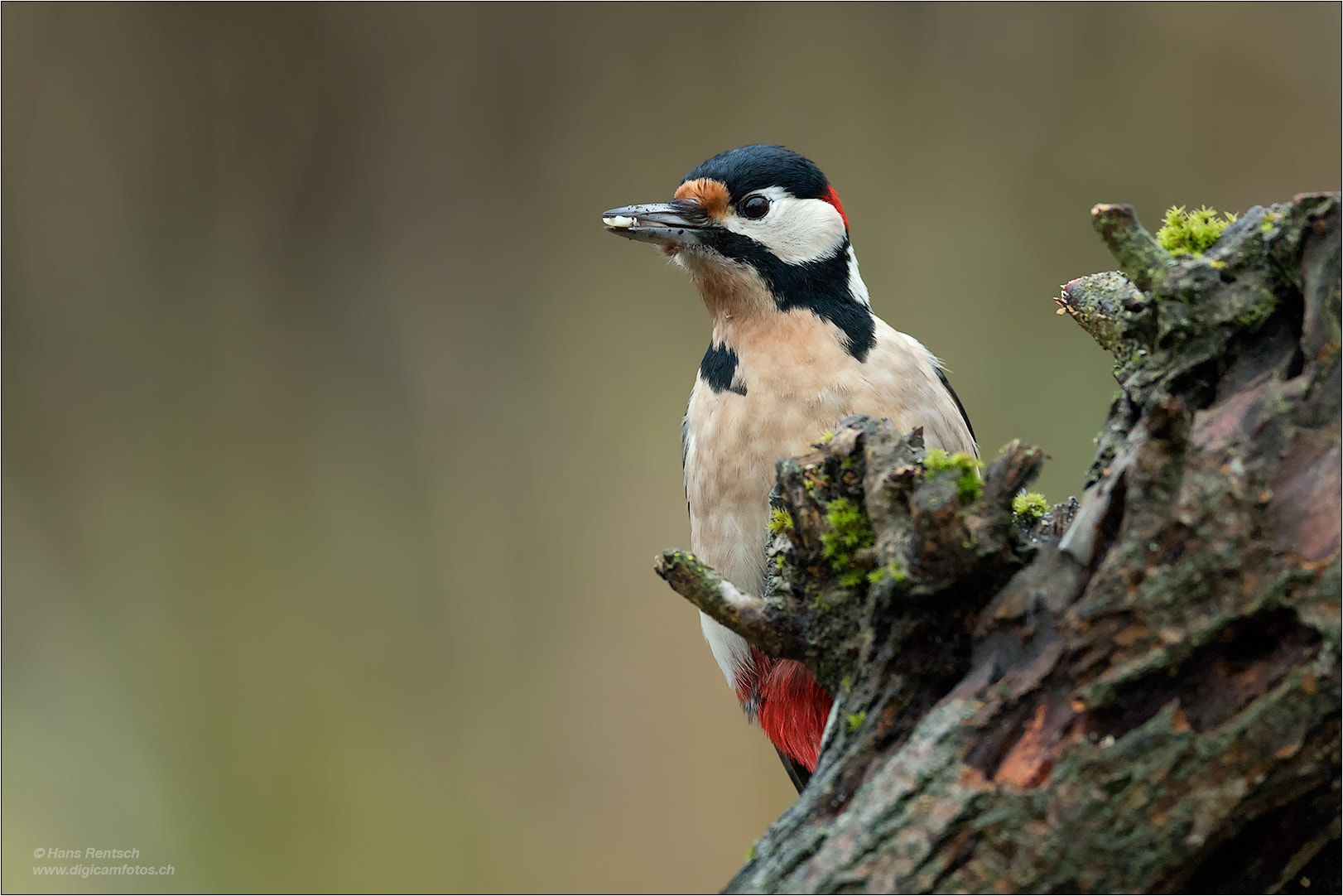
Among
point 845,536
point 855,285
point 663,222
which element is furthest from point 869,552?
point 855,285

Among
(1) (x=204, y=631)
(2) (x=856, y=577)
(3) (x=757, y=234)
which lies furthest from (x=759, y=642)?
(1) (x=204, y=631)

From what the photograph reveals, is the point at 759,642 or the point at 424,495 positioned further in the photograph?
→ the point at 424,495

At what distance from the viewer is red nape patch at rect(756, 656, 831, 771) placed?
1.75m

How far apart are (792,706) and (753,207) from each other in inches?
33.5

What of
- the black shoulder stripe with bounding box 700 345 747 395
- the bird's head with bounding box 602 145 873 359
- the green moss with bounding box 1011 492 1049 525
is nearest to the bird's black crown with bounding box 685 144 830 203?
the bird's head with bounding box 602 145 873 359

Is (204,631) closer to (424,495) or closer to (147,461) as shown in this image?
(147,461)

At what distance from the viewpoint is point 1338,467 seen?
84 centimetres

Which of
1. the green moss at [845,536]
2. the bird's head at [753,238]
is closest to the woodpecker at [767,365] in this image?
the bird's head at [753,238]

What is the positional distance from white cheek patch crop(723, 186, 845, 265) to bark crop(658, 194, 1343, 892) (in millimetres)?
910

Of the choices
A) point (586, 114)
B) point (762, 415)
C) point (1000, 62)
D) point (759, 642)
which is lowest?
point (759, 642)

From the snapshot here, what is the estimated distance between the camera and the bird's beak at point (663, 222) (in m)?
1.77

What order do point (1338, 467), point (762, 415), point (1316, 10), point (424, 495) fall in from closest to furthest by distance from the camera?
point (1338, 467) < point (762, 415) < point (1316, 10) < point (424, 495)

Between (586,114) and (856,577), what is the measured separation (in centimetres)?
324

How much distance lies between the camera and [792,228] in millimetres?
1884
